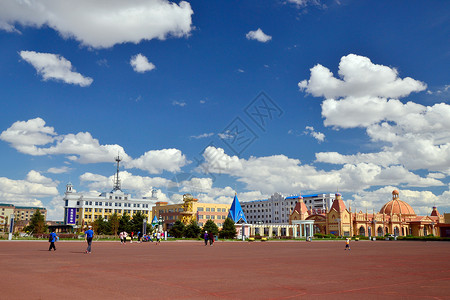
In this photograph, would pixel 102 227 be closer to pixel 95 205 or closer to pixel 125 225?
pixel 125 225

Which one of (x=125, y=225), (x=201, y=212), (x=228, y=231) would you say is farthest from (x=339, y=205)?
(x=125, y=225)

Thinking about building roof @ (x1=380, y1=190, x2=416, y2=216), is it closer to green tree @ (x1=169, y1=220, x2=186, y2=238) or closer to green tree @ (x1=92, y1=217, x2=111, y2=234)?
green tree @ (x1=169, y1=220, x2=186, y2=238)

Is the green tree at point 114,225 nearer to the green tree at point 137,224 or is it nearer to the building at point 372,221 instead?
the green tree at point 137,224

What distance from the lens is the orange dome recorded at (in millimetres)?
117500

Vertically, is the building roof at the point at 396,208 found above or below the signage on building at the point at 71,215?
above

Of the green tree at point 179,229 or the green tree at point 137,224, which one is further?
the green tree at point 179,229

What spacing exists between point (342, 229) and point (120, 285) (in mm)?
100881

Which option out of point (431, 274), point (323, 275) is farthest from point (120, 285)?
point (431, 274)

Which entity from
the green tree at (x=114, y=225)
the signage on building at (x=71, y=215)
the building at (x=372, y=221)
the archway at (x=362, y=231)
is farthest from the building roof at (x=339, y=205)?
the signage on building at (x=71, y=215)

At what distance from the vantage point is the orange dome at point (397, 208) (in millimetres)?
117500

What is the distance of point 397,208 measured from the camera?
118 meters

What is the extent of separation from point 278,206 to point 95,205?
77104 millimetres

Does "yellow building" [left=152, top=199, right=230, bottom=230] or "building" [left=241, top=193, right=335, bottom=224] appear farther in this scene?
"building" [left=241, top=193, right=335, bottom=224]

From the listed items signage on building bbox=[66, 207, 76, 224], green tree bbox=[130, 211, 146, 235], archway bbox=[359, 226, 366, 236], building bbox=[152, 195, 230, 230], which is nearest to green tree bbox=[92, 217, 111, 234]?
green tree bbox=[130, 211, 146, 235]
